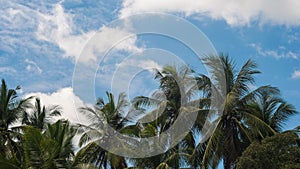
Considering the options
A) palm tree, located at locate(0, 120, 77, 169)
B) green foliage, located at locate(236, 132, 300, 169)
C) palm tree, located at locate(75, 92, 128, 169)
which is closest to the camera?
green foliage, located at locate(236, 132, 300, 169)

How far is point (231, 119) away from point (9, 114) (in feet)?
46.3

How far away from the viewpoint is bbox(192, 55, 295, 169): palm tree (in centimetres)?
2119

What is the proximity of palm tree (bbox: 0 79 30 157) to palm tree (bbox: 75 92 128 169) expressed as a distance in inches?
165

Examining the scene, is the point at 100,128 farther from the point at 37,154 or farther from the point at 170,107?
the point at 37,154

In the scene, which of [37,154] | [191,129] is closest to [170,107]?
[191,129]

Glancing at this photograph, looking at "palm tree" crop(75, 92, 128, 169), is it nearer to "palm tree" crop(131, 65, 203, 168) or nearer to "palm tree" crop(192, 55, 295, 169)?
"palm tree" crop(131, 65, 203, 168)

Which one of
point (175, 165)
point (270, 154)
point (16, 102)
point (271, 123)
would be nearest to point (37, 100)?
point (16, 102)

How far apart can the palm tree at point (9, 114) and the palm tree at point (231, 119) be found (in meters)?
12.3

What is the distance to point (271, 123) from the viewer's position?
912 inches

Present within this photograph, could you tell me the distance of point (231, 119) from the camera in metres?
22.1

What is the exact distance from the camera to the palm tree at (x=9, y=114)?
28.8m

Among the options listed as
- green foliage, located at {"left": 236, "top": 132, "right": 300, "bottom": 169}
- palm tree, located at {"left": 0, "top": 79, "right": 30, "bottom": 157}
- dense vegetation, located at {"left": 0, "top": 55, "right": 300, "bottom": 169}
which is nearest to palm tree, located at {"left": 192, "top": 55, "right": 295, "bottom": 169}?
dense vegetation, located at {"left": 0, "top": 55, "right": 300, "bottom": 169}

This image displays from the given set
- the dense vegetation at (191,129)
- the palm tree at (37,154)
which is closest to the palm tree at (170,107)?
the dense vegetation at (191,129)

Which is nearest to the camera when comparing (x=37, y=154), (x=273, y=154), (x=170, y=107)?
(x=273, y=154)
